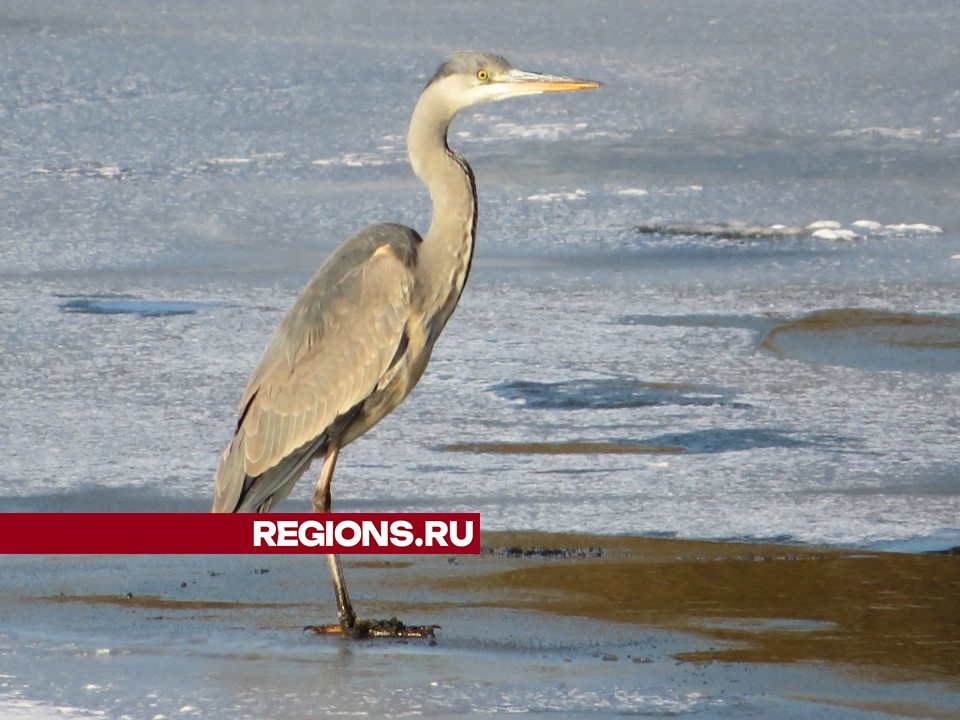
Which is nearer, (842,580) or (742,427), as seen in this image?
(842,580)

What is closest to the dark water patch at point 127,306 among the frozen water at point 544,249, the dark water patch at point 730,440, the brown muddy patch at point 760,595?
the frozen water at point 544,249

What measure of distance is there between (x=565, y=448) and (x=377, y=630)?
215 cm

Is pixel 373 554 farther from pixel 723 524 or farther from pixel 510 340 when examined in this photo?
pixel 510 340

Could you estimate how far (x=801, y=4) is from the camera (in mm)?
16641

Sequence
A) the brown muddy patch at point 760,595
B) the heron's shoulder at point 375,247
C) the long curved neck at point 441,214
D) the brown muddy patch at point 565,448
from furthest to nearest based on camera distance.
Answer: the brown muddy patch at point 565,448
the long curved neck at point 441,214
the heron's shoulder at point 375,247
the brown muddy patch at point 760,595

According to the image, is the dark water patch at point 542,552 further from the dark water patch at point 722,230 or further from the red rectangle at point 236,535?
the dark water patch at point 722,230

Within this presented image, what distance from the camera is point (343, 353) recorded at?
5.28m

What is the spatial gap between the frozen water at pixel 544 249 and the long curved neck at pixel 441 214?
0.84 meters

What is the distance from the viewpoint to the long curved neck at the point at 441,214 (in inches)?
215

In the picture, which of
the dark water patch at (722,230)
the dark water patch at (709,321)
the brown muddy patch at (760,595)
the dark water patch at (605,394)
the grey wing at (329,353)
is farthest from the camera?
the dark water patch at (722,230)

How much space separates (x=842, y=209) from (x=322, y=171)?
11.3ft

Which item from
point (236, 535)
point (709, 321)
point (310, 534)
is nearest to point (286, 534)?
point (310, 534)

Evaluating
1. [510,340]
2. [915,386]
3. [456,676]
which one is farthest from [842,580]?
[510,340]

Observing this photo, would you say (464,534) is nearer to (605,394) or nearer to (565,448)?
(565,448)
